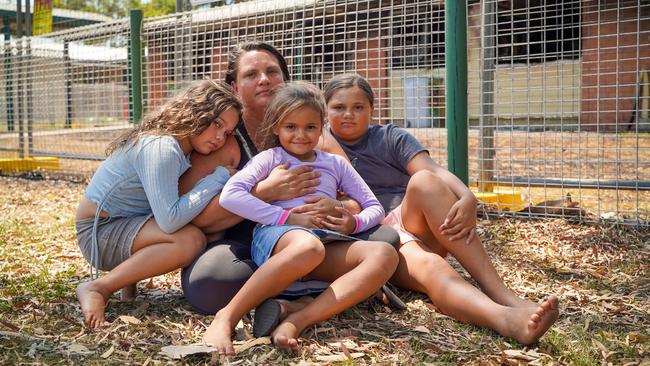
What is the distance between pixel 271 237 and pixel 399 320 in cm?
60

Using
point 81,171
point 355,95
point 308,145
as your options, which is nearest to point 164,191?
point 308,145

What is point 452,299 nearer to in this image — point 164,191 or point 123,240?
point 164,191

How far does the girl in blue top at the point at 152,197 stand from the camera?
2562mm

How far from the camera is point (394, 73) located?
299 inches

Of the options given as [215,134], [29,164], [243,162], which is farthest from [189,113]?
[29,164]

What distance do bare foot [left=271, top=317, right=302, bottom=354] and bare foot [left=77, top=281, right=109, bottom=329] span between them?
2.30ft

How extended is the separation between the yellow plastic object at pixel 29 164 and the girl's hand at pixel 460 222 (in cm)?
652

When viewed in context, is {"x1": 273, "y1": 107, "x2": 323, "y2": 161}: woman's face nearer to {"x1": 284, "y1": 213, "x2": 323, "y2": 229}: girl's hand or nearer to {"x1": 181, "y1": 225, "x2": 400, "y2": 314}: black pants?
{"x1": 284, "y1": 213, "x2": 323, "y2": 229}: girl's hand

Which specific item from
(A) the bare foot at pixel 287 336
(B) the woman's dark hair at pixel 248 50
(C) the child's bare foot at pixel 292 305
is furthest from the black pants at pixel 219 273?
(B) the woman's dark hair at pixel 248 50

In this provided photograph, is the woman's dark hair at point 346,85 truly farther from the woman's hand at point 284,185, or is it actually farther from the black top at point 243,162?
the woman's hand at point 284,185

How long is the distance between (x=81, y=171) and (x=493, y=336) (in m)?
6.69

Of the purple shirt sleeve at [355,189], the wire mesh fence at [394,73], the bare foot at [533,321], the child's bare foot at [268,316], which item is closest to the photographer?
the bare foot at [533,321]

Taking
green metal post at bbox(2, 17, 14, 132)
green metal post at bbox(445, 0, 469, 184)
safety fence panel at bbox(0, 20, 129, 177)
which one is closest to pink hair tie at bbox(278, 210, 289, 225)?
green metal post at bbox(445, 0, 469, 184)

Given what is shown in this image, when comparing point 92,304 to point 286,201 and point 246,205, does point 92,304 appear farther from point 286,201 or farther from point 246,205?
point 286,201
